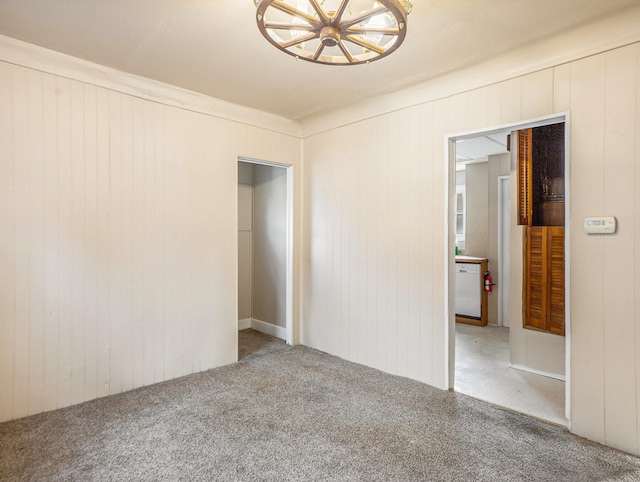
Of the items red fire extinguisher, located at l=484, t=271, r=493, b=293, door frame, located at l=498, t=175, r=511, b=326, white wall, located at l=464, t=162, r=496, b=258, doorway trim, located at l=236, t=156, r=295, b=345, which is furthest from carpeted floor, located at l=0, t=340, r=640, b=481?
white wall, located at l=464, t=162, r=496, b=258

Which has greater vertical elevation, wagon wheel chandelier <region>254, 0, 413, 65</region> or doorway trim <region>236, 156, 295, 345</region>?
wagon wheel chandelier <region>254, 0, 413, 65</region>

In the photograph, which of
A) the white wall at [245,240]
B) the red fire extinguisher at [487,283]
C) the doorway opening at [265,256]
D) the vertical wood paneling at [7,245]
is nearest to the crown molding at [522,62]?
the doorway opening at [265,256]

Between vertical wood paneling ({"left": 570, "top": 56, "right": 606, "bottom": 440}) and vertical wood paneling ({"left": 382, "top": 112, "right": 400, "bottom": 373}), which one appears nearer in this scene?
vertical wood paneling ({"left": 570, "top": 56, "right": 606, "bottom": 440})

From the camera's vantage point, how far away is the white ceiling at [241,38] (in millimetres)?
1970

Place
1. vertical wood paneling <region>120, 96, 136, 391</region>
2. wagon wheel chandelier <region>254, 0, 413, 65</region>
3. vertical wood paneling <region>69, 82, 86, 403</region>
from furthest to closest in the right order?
vertical wood paneling <region>120, 96, 136, 391</region>
vertical wood paneling <region>69, 82, 86, 403</region>
wagon wheel chandelier <region>254, 0, 413, 65</region>

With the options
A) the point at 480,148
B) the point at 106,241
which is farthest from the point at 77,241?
the point at 480,148

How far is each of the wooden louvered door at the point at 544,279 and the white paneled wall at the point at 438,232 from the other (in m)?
1.07

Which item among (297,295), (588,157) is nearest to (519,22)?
(588,157)

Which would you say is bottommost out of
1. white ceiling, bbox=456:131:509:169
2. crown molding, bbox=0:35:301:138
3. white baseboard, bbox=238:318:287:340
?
white baseboard, bbox=238:318:287:340

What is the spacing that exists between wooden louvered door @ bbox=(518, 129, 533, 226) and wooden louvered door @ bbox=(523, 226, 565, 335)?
5.7 inches

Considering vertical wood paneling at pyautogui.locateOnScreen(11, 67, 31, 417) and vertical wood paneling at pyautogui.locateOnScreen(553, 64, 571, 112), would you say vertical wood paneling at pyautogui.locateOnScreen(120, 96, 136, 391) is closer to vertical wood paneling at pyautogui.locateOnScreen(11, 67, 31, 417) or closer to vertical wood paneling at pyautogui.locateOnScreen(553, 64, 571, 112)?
vertical wood paneling at pyautogui.locateOnScreen(11, 67, 31, 417)

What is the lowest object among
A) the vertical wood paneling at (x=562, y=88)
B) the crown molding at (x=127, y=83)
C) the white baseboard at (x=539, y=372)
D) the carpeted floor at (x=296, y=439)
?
the white baseboard at (x=539, y=372)

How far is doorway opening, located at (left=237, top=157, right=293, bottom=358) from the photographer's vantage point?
4051mm

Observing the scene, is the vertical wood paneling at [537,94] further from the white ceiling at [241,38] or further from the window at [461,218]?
the window at [461,218]
